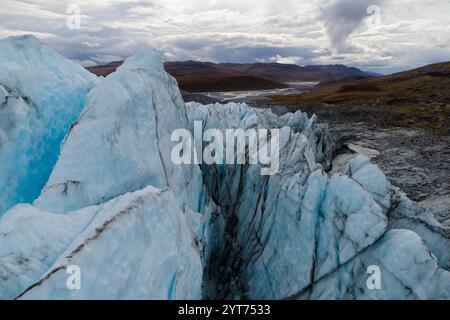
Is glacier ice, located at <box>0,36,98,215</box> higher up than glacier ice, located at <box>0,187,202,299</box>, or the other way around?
glacier ice, located at <box>0,36,98,215</box>

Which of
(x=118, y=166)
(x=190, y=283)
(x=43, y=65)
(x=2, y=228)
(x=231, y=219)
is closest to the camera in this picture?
(x=2, y=228)

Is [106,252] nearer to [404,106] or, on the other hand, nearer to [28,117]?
[28,117]

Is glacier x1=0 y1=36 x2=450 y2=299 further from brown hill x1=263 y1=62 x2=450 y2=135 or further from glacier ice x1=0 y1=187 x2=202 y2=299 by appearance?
brown hill x1=263 y1=62 x2=450 y2=135

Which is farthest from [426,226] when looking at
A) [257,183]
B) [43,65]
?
[43,65]

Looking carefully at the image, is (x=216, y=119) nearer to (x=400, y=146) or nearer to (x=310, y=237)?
(x=310, y=237)

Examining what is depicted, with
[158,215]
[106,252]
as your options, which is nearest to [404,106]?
[158,215]

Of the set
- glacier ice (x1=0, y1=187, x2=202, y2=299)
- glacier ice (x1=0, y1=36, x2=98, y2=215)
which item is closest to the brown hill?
glacier ice (x1=0, y1=36, x2=98, y2=215)

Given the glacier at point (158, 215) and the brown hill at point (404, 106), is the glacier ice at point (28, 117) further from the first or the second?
the brown hill at point (404, 106)
